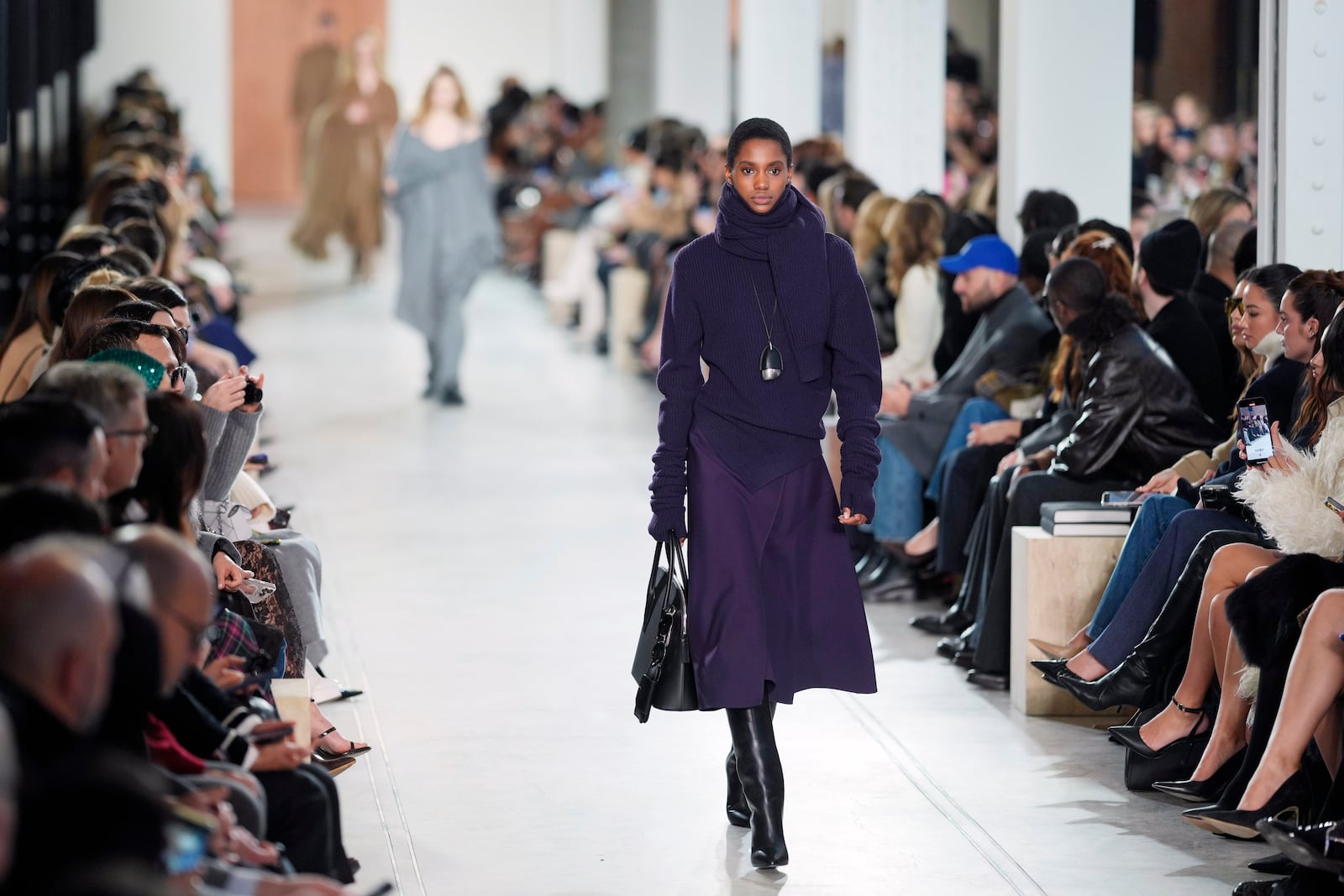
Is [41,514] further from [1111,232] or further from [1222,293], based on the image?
[1222,293]

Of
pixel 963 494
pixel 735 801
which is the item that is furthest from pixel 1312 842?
pixel 963 494

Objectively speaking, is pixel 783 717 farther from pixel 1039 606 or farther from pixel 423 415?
pixel 423 415

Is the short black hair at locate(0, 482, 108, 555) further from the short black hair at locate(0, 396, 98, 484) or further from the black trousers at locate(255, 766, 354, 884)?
the black trousers at locate(255, 766, 354, 884)

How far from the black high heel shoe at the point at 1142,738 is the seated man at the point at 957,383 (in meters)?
1.82

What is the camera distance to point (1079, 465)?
479 cm

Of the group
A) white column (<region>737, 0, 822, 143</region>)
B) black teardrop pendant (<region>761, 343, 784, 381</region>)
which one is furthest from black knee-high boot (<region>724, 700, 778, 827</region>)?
white column (<region>737, 0, 822, 143</region>)

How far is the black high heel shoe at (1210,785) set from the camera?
3.78m

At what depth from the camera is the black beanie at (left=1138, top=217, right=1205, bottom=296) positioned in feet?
16.5

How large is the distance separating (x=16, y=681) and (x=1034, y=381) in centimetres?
404

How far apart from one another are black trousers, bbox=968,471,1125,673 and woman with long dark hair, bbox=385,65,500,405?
5255mm

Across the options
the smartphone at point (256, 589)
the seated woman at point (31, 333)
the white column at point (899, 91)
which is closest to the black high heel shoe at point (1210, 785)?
the smartphone at point (256, 589)

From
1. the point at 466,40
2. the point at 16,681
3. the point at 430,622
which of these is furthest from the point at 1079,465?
the point at 466,40

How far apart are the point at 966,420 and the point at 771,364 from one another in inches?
89.0

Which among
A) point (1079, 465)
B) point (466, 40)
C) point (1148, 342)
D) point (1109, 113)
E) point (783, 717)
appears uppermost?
point (466, 40)
